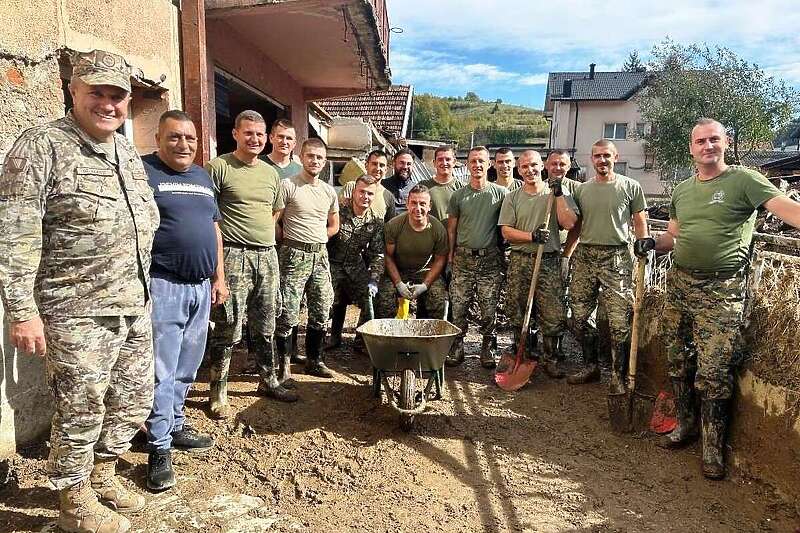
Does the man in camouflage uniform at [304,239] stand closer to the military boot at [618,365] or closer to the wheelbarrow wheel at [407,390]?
the wheelbarrow wheel at [407,390]

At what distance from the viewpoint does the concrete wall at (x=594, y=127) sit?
100 ft

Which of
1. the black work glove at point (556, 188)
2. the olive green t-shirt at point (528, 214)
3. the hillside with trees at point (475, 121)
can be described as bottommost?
Answer: the olive green t-shirt at point (528, 214)

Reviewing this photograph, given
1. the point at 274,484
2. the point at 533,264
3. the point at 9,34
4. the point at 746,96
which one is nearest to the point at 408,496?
the point at 274,484

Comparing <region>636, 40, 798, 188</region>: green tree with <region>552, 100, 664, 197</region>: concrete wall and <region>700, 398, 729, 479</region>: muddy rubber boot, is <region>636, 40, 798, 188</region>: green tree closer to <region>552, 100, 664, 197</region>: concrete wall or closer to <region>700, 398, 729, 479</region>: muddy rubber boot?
<region>552, 100, 664, 197</region>: concrete wall

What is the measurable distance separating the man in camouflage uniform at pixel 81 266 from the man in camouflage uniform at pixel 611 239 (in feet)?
11.1

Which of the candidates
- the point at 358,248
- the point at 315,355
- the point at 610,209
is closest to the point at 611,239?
the point at 610,209

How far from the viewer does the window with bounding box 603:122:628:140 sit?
3203 centimetres

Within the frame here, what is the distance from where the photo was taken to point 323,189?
4.30 metres

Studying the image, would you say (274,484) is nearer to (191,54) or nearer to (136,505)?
(136,505)

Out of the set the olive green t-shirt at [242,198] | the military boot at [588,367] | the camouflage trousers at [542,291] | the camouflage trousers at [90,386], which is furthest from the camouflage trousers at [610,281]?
the camouflage trousers at [90,386]

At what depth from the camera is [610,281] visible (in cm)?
438

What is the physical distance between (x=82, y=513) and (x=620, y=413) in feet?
10.8

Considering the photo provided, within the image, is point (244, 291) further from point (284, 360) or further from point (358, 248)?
point (358, 248)

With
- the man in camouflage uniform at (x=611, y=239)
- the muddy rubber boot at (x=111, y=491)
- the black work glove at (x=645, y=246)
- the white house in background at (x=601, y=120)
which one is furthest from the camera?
the white house in background at (x=601, y=120)
